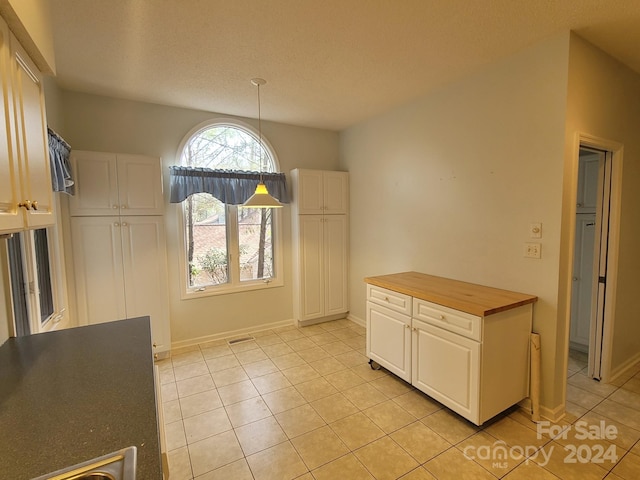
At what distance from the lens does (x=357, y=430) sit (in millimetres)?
2203

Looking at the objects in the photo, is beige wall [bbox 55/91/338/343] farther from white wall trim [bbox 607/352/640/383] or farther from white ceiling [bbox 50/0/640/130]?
white wall trim [bbox 607/352/640/383]

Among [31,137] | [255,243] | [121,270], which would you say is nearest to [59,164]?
[121,270]

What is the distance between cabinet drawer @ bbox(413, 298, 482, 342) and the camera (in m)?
2.08

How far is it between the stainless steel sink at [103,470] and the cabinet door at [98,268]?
99.1 inches

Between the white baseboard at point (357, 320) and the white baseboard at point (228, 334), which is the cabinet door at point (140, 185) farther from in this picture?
the white baseboard at point (357, 320)

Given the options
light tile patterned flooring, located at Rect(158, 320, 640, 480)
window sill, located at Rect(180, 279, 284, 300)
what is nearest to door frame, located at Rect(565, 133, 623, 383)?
light tile patterned flooring, located at Rect(158, 320, 640, 480)

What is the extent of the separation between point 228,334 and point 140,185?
79.3 inches

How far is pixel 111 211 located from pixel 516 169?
3.57 metres

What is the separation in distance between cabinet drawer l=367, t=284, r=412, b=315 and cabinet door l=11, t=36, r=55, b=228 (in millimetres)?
2359

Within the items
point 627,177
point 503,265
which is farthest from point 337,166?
point 627,177

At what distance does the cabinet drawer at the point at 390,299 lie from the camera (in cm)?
261

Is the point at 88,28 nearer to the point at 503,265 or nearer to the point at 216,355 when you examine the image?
the point at 216,355

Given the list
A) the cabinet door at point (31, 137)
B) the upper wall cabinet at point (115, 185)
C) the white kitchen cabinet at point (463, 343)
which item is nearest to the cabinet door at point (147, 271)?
the upper wall cabinet at point (115, 185)

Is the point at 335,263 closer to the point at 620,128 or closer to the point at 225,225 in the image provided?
the point at 225,225
